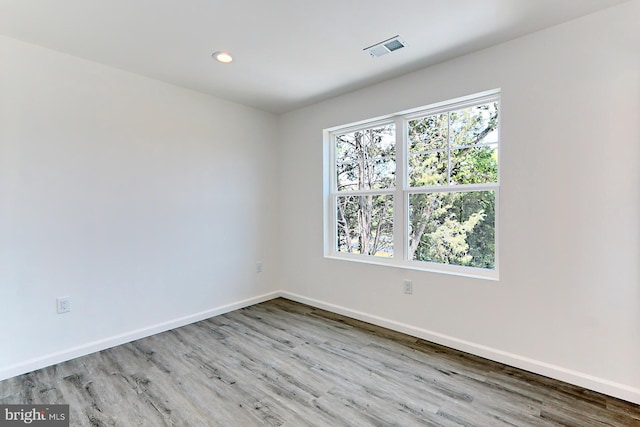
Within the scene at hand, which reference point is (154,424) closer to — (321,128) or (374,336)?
(374,336)

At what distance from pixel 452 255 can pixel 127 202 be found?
3042 millimetres

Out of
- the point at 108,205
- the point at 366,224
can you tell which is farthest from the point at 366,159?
the point at 108,205

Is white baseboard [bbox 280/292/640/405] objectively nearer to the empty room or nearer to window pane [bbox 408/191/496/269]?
the empty room

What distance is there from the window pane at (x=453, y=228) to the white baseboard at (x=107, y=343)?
2251 millimetres

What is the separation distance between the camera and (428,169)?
290 cm

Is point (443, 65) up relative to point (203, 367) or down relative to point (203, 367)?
up

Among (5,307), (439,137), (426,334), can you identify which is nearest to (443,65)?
(439,137)

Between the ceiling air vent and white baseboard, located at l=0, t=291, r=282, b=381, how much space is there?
120 inches

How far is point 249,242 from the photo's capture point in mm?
3844

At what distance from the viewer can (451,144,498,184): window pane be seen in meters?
2.51

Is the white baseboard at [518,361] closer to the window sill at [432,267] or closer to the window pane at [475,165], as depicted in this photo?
the window sill at [432,267]

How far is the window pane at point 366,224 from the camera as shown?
3230 mm

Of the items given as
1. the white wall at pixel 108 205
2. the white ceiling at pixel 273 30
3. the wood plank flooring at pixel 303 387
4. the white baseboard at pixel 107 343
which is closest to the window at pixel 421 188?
the white ceiling at pixel 273 30

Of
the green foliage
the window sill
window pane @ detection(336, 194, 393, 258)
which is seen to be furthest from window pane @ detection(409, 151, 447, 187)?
the window sill
